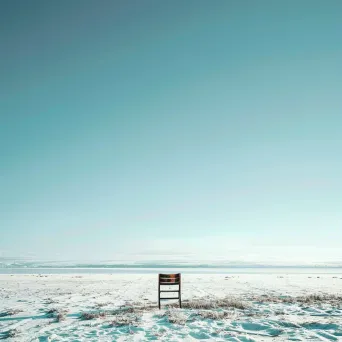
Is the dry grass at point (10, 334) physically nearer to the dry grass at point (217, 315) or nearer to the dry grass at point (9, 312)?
the dry grass at point (9, 312)

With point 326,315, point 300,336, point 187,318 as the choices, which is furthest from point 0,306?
point 326,315

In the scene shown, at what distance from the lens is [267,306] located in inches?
485

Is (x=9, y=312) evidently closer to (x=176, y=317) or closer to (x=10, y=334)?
(x=10, y=334)

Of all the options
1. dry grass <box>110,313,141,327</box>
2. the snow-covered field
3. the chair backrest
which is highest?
the chair backrest

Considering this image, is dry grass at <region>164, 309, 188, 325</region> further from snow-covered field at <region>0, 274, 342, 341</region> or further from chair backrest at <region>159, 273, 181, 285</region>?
chair backrest at <region>159, 273, 181, 285</region>

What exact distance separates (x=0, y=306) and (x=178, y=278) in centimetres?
809

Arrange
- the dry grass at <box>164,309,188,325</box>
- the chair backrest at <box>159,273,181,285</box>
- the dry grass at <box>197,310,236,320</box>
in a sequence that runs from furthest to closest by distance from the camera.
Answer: the chair backrest at <box>159,273,181,285</box>
the dry grass at <box>197,310,236,320</box>
the dry grass at <box>164,309,188,325</box>

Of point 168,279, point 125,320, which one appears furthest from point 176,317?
point 168,279

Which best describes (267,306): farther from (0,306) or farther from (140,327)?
(0,306)

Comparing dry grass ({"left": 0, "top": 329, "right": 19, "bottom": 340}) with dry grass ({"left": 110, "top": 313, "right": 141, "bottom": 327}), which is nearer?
dry grass ({"left": 0, "top": 329, "right": 19, "bottom": 340})

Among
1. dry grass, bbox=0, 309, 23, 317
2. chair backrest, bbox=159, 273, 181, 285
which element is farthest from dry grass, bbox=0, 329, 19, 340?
chair backrest, bbox=159, 273, 181, 285

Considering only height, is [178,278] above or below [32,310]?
above

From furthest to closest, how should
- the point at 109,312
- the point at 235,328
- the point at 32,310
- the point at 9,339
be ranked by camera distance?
the point at 32,310 → the point at 109,312 → the point at 235,328 → the point at 9,339

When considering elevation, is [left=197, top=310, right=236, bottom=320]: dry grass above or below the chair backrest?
below
